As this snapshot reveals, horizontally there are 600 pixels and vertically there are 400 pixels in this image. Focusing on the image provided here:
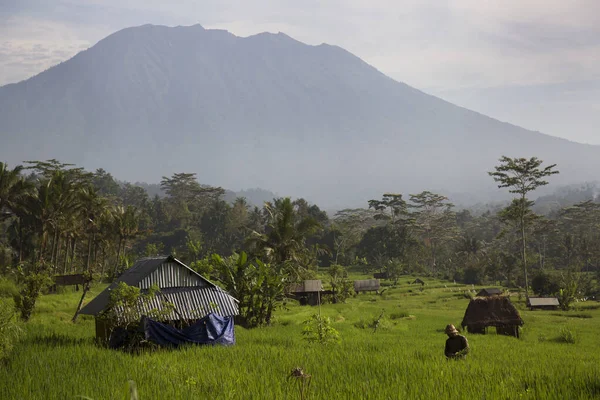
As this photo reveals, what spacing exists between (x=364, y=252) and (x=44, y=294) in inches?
1917

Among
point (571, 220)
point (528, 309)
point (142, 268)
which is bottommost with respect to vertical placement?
point (528, 309)

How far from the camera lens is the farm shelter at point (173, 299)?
17.7m

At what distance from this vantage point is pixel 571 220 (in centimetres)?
9112

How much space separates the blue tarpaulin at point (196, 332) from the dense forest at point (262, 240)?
7.96m

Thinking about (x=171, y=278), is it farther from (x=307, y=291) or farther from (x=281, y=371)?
(x=307, y=291)

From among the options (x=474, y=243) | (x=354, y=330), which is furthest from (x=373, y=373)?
(x=474, y=243)

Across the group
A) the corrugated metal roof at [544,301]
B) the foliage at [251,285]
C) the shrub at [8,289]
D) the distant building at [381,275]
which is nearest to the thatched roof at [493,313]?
the foliage at [251,285]

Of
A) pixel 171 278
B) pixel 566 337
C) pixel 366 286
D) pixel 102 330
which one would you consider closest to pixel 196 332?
pixel 171 278

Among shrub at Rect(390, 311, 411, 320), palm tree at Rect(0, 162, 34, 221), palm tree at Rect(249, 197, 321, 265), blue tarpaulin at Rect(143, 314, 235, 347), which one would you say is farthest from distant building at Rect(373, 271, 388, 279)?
blue tarpaulin at Rect(143, 314, 235, 347)

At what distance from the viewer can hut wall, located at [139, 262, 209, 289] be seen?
18688 mm

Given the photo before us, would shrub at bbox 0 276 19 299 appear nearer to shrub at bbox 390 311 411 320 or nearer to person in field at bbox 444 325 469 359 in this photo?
shrub at bbox 390 311 411 320

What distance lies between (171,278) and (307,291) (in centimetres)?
2562

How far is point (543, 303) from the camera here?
42.3 metres

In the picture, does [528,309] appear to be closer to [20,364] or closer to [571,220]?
[20,364]
